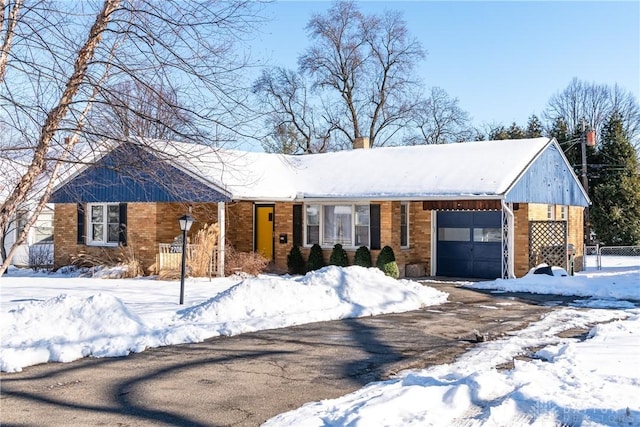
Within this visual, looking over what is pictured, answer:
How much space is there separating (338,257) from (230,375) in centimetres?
1378

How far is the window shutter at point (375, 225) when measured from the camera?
Result: 21677 millimetres

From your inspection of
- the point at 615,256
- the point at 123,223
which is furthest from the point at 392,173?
the point at 615,256

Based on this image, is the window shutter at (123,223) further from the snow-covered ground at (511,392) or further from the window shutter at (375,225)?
the snow-covered ground at (511,392)

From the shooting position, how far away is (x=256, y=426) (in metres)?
6.02

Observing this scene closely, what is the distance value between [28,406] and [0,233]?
127 inches

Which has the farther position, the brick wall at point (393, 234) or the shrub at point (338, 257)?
the shrub at point (338, 257)

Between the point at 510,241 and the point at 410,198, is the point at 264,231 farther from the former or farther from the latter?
the point at 510,241

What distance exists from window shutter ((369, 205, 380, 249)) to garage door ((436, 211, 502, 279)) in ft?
6.74

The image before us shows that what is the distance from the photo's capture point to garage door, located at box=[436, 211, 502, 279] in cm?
2139

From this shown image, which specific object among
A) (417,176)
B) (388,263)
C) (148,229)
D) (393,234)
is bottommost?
(388,263)

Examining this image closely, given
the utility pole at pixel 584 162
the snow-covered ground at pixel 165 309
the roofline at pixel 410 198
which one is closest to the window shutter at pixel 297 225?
the roofline at pixel 410 198

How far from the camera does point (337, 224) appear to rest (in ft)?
74.2

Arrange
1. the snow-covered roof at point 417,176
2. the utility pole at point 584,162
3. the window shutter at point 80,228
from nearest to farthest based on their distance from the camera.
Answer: the snow-covered roof at point 417,176 < the window shutter at point 80,228 < the utility pole at point 584,162

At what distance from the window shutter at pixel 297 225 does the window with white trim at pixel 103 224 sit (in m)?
5.99
